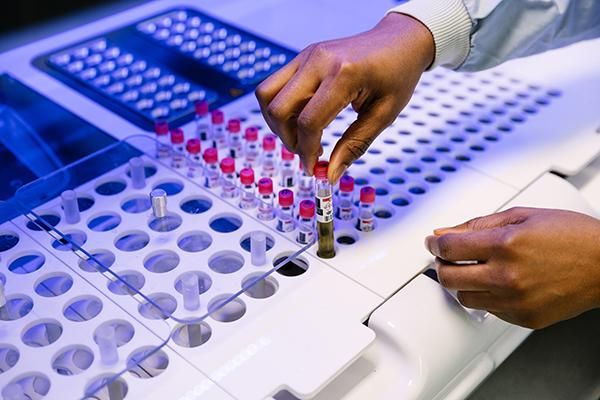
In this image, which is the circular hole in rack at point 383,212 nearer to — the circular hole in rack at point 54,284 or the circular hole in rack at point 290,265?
the circular hole in rack at point 290,265

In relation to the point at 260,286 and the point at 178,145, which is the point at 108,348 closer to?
the point at 260,286

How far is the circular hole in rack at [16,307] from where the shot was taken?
2.18 ft

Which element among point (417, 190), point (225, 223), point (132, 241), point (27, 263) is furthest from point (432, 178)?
point (27, 263)

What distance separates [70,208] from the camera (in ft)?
2.48

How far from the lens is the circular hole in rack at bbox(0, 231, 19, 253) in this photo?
2.40 ft

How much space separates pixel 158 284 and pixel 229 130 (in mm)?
279

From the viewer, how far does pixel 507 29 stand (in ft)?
3.03

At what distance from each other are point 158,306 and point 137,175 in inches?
8.5

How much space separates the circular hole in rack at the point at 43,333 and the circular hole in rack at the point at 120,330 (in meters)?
0.04

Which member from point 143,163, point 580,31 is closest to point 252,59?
point 143,163

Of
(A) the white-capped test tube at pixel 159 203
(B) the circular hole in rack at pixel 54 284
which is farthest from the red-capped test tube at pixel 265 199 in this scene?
(B) the circular hole in rack at pixel 54 284

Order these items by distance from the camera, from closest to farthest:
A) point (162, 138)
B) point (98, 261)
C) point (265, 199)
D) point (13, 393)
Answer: point (13, 393)
point (98, 261)
point (265, 199)
point (162, 138)

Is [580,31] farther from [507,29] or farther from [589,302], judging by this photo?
[589,302]

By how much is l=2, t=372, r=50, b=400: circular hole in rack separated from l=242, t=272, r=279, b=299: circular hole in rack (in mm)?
197
